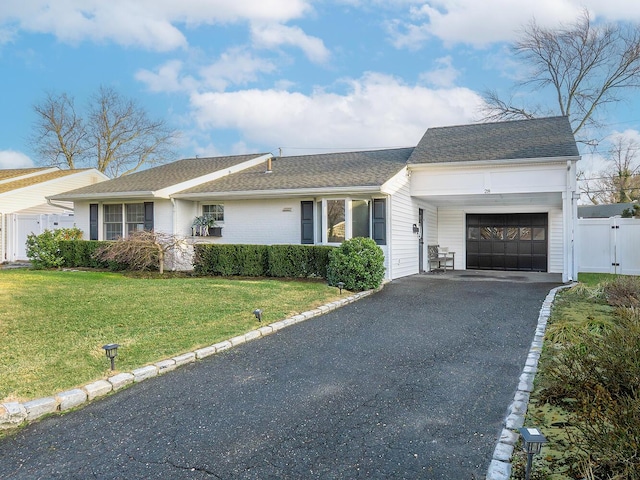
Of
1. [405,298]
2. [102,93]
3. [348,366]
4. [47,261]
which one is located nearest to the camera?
[348,366]

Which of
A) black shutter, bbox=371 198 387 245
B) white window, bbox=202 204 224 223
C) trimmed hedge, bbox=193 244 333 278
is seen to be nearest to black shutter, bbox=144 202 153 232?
white window, bbox=202 204 224 223

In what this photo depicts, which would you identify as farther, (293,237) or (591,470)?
(293,237)

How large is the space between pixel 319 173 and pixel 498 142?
18.9 feet

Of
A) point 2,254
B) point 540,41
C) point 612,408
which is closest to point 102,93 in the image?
point 2,254

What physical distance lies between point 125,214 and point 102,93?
2199cm

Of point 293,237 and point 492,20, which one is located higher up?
point 492,20

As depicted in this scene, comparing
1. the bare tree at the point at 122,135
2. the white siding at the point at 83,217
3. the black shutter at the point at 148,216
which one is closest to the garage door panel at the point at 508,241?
the black shutter at the point at 148,216

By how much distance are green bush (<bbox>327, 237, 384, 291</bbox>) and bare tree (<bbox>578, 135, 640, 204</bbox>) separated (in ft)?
78.3

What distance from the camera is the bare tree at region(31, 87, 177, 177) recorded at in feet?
103

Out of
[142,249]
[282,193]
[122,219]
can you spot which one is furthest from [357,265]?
[122,219]

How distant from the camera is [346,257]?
33.0 ft

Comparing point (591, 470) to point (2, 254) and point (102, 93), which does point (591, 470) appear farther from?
point (102, 93)

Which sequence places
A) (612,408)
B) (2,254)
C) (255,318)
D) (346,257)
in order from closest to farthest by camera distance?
(612,408)
(255,318)
(346,257)
(2,254)

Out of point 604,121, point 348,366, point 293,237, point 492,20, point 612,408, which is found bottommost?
point 348,366
